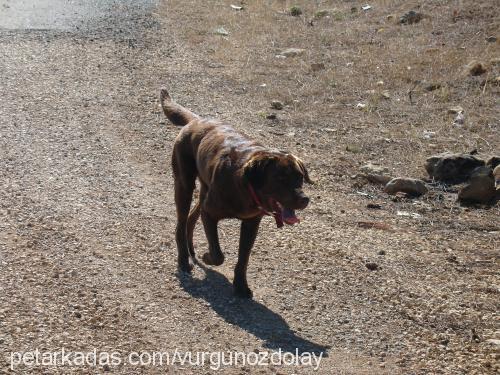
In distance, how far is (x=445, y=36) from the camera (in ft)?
55.5

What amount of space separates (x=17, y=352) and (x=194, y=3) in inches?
646

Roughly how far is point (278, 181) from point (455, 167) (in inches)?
167

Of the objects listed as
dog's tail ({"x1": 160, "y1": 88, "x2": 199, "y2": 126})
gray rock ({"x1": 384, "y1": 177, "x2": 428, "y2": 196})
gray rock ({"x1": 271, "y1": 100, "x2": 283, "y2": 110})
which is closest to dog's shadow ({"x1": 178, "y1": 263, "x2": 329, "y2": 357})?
dog's tail ({"x1": 160, "y1": 88, "x2": 199, "y2": 126})

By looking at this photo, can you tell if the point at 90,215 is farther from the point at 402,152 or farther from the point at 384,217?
the point at 402,152

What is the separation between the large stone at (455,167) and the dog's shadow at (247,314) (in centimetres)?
365

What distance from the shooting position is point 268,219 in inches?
362

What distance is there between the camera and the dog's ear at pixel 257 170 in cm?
675

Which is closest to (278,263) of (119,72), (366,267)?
(366,267)

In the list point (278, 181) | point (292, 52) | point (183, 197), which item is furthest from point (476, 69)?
point (278, 181)

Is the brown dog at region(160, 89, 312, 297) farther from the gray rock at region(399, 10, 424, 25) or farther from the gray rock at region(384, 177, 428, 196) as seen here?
the gray rock at region(399, 10, 424, 25)

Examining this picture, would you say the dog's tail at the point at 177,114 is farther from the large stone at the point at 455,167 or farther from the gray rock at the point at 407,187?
the large stone at the point at 455,167

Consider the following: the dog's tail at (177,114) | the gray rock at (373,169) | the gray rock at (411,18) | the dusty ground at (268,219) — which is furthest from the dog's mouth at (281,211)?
the gray rock at (411,18)

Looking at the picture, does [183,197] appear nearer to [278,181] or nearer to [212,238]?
[212,238]

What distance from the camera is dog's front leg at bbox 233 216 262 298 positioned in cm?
718
